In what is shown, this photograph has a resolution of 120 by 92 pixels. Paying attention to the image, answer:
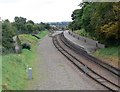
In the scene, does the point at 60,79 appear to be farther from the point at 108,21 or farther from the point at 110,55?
the point at 108,21

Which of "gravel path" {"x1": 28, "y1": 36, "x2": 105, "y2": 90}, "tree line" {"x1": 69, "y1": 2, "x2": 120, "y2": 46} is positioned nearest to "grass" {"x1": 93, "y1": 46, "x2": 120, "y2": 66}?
"tree line" {"x1": 69, "y1": 2, "x2": 120, "y2": 46}

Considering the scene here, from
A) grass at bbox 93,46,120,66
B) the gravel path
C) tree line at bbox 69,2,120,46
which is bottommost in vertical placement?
the gravel path

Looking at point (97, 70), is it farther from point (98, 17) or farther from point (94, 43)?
point (94, 43)

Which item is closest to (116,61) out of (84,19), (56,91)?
(56,91)

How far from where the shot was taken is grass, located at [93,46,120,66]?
104ft

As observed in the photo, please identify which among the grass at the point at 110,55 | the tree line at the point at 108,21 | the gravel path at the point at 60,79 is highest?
the tree line at the point at 108,21

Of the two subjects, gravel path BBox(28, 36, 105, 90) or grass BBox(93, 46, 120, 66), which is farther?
grass BBox(93, 46, 120, 66)

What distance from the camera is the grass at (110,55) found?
31653mm

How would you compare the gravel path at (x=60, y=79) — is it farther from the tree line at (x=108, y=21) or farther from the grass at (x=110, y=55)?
the tree line at (x=108, y=21)

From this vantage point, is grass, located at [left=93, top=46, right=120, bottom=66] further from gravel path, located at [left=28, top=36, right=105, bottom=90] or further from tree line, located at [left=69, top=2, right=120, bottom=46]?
gravel path, located at [left=28, top=36, right=105, bottom=90]

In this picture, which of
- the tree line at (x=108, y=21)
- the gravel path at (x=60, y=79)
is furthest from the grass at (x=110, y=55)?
the gravel path at (x=60, y=79)

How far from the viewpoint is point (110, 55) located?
3447 centimetres

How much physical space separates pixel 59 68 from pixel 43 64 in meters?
3.15

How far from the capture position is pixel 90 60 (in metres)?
35.8
